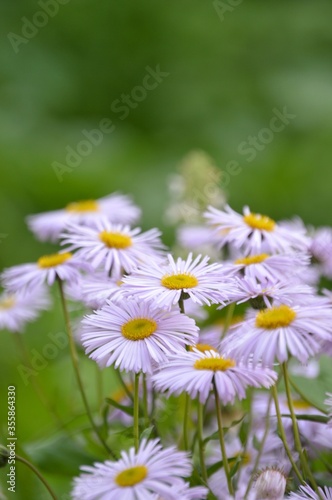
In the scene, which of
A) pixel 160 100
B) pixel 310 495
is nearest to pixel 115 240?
pixel 310 495

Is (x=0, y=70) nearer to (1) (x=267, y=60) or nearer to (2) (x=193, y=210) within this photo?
(1) (x=267, y=60)

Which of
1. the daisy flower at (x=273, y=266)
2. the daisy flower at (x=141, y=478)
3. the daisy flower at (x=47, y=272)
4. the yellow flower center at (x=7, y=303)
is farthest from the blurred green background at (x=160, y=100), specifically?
the daisy flower at (x=141, y=478)

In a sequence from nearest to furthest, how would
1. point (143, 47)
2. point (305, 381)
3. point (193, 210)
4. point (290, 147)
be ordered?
1. point (305, 381)
2. point (193, 210)
3. point (290, 147)
4. point (143, 47)

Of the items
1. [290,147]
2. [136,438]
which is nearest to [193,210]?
[136,438]

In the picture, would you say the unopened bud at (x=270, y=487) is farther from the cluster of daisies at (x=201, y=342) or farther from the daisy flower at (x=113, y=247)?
the daisy flower at (x=113, y=247)

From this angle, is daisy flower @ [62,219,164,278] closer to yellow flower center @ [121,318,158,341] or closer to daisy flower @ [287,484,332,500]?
yellow flower center @ [121,318,158,341]

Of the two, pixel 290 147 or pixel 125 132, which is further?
pixel 125 132

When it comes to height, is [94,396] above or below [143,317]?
below
